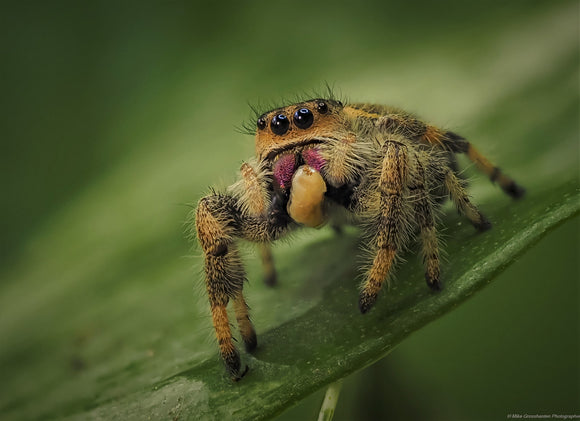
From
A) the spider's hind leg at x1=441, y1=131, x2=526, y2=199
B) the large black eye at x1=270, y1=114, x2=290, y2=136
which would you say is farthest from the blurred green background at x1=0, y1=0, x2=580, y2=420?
the large black eye at x1=270, y1=114, x2=290, y2=136

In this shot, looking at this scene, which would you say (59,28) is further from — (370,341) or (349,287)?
(370,341)

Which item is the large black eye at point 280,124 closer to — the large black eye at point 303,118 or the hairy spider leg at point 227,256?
the large black eye at point 303,118

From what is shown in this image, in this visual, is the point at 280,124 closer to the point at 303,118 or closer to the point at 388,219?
the point at 303,118

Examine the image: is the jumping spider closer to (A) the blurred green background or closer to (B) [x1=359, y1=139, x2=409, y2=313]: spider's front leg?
(B) [x1=359, y1=139, x2=409, y2=313]: spider's front leg

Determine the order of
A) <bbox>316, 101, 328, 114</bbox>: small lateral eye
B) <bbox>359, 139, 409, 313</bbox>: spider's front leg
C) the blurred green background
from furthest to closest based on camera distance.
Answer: the blurred green background → <bbox>316, 101, 328, 114</bbox>: small lateral eye → <bbox>359, 139, 409, 313</bbox>: spider's front leg

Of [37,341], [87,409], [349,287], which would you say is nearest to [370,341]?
[349,287]

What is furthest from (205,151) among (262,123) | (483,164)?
(483,164)
